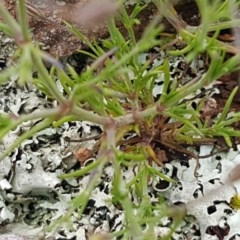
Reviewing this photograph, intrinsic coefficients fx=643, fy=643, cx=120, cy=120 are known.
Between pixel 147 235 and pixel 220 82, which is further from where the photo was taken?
pixel 220 82

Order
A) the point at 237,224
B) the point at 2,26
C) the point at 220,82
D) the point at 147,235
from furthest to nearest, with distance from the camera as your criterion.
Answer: the point at 220,82 → the point at 237,224 → the point at 2,26 → the point at 147,235

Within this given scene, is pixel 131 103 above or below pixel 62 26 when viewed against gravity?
below

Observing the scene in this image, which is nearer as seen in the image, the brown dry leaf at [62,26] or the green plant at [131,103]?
the green plant at [131,103]

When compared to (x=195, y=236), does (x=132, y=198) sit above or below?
above

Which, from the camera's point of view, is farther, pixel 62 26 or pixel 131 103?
pixel 62 26

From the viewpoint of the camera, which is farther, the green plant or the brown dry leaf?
the brown dry leaf

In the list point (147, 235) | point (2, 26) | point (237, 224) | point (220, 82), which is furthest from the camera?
point (220, 82)

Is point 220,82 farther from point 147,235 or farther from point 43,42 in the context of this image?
point 147,235

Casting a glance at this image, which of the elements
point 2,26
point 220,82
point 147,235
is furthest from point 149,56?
point 147,235
